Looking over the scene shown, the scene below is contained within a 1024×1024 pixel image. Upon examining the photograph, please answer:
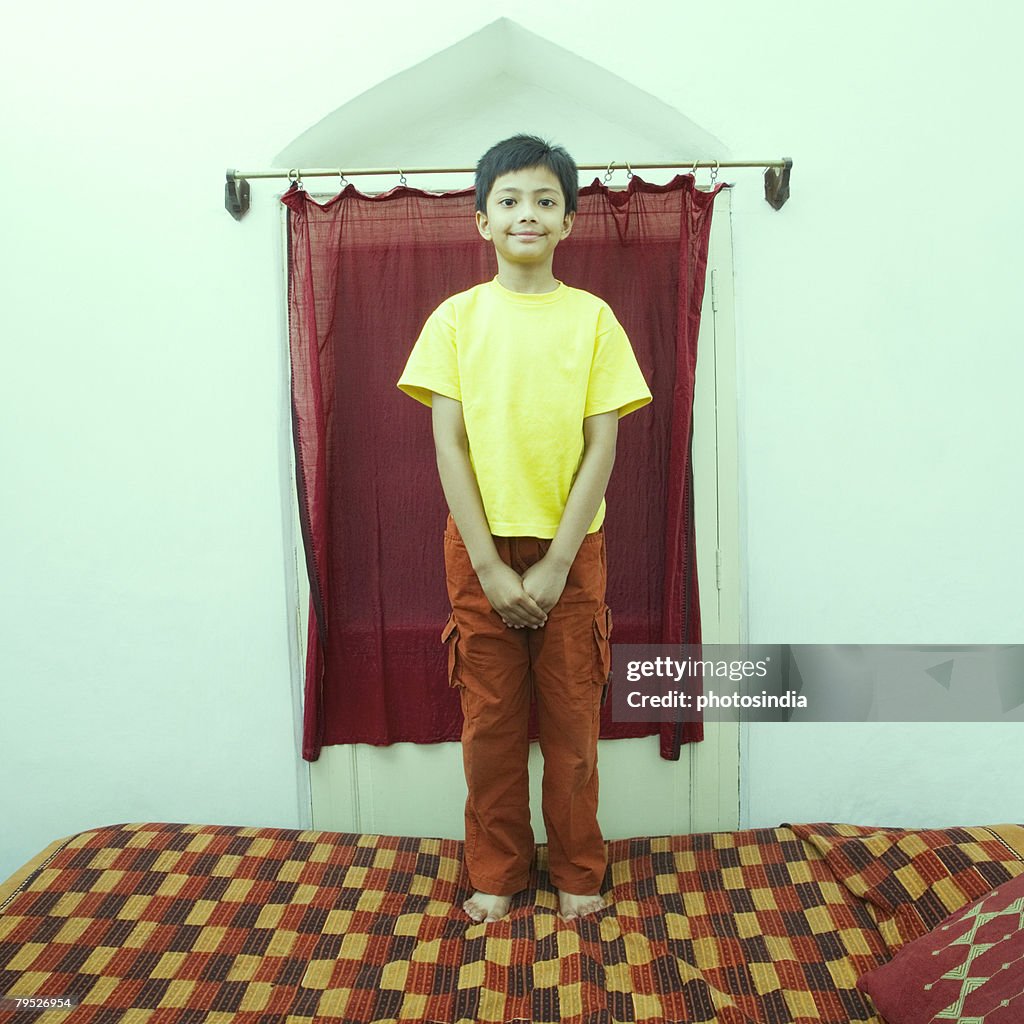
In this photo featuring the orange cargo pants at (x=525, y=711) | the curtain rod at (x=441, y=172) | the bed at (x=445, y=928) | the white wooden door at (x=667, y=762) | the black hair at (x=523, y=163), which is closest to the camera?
the bed at (x=445, y=928)

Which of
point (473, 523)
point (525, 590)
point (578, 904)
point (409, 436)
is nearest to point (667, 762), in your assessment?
point (578, 904)

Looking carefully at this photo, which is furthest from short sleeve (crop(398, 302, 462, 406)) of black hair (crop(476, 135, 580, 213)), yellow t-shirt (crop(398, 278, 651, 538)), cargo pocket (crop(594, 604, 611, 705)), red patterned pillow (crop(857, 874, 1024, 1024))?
red patterned pillow (crop(857, 874, 1024, 1024))

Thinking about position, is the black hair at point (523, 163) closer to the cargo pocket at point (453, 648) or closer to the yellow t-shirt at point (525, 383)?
the yellow t-shirt at point (525, 383)

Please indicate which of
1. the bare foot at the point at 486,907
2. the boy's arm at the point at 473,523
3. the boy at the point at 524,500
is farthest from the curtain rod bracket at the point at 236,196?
the bare foot at the point at 486,907

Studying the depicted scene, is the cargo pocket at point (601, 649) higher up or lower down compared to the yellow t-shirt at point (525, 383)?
lower down

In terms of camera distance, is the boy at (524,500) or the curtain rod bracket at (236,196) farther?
the curtain rod bracket at (236,196)

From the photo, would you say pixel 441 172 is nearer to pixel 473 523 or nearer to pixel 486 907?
pixel 473 523

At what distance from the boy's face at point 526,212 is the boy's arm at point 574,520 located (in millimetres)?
325

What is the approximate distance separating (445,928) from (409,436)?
992mm

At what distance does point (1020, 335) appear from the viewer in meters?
1.99

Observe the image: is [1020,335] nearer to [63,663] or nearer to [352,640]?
[352,640]

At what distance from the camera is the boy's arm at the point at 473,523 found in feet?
5.07

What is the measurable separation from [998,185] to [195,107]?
1806 mm

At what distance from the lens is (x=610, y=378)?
160cm
